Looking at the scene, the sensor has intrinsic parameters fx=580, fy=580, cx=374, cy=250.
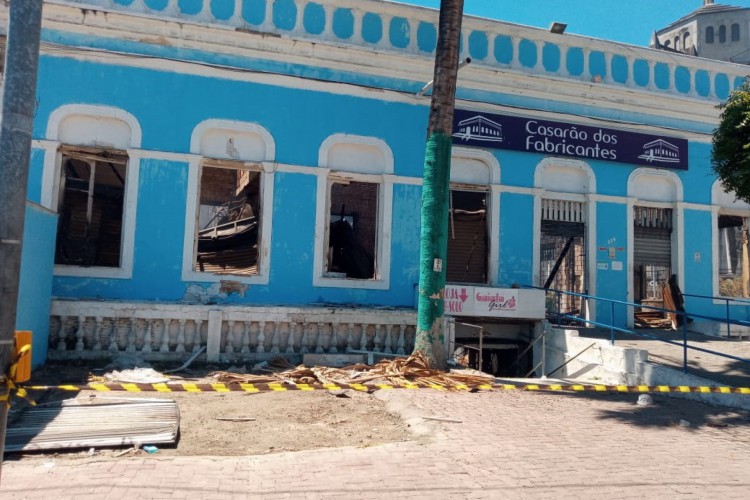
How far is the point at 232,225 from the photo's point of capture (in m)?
15.6

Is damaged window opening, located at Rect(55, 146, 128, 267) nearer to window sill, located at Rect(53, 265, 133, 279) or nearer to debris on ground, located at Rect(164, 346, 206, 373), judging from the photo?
window sill, located at Rect(53, 265, 133, 279)

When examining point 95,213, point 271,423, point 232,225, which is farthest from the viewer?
point 232,225

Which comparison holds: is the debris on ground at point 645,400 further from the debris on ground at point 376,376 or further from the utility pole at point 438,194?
the utility pole at point 438,194

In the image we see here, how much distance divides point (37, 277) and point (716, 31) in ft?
177

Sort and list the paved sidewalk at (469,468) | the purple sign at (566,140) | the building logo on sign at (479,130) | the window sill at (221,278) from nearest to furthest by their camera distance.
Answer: the paved sidewalk at (469,468), the window sill at (221,278), the building logo on sign at (479,130), the purple sign at (566,140)

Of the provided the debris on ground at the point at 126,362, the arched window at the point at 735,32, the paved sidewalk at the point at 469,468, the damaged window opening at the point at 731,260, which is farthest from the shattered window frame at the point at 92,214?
the arched window at the point at 735,32

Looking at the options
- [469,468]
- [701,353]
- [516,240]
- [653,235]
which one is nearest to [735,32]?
[653,235]

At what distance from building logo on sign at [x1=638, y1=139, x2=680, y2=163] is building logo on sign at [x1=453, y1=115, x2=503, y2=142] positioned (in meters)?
3.72

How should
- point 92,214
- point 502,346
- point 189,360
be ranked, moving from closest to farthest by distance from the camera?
1. point 189,360
2. point 502,346
3. point 92,214

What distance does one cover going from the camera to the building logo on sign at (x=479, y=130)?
1248 centimetres

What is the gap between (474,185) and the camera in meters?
12.8

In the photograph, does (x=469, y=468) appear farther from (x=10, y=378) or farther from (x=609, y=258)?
(x=609, y=258)

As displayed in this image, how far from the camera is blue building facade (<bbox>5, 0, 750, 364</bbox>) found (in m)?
10.3

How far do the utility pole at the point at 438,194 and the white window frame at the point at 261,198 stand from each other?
3574 mm
